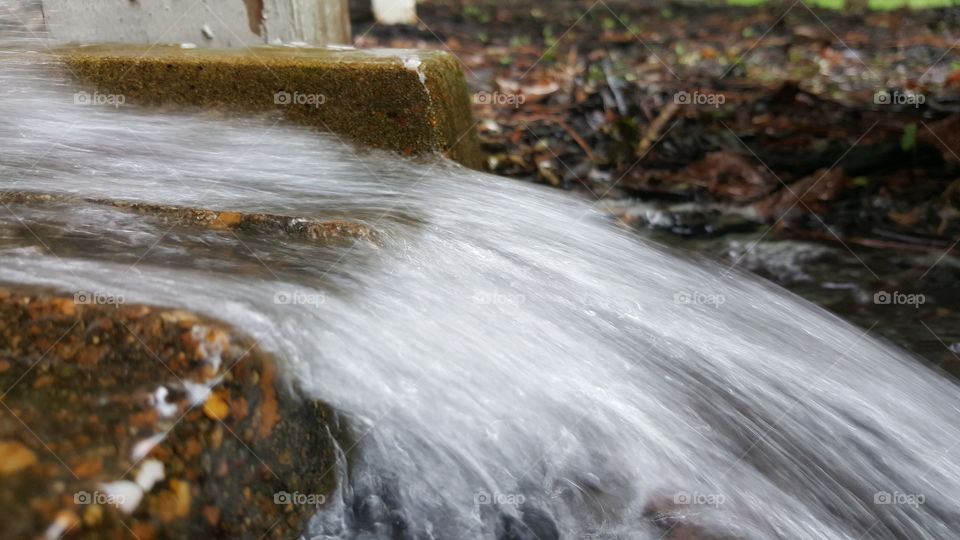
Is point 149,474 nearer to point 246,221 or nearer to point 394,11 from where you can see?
point 246,221

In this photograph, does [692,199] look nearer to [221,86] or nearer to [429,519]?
[221,86]

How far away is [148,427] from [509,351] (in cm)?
72

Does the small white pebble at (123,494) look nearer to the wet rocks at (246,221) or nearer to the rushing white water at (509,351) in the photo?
the rushing white water at (509,351)

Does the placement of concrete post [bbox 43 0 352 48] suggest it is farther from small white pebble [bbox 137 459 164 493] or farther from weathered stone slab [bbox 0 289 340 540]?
small white pebble [bbox 137 459 164 493]

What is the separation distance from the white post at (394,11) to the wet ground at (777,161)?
5.88 feet

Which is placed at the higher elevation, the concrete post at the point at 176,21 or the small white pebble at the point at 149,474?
the concrete post at the point at 176,21

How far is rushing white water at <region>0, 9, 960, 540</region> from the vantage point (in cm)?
142

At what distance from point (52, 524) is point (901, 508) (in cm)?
161

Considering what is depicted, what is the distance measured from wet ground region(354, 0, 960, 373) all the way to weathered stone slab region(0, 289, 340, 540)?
1.66 meters

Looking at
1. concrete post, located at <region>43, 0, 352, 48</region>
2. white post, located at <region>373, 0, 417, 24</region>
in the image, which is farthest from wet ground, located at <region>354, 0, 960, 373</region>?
white post, located at <region>373, 0, 417, 24</region>

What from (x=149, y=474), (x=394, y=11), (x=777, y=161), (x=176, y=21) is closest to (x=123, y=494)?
(x=149, y=474)

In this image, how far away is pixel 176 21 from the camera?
2830 millimetres

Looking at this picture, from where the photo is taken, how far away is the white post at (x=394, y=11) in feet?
25.0

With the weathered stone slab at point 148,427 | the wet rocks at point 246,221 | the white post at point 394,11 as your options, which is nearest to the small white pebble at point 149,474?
the weathered stone slab at point 148,427
